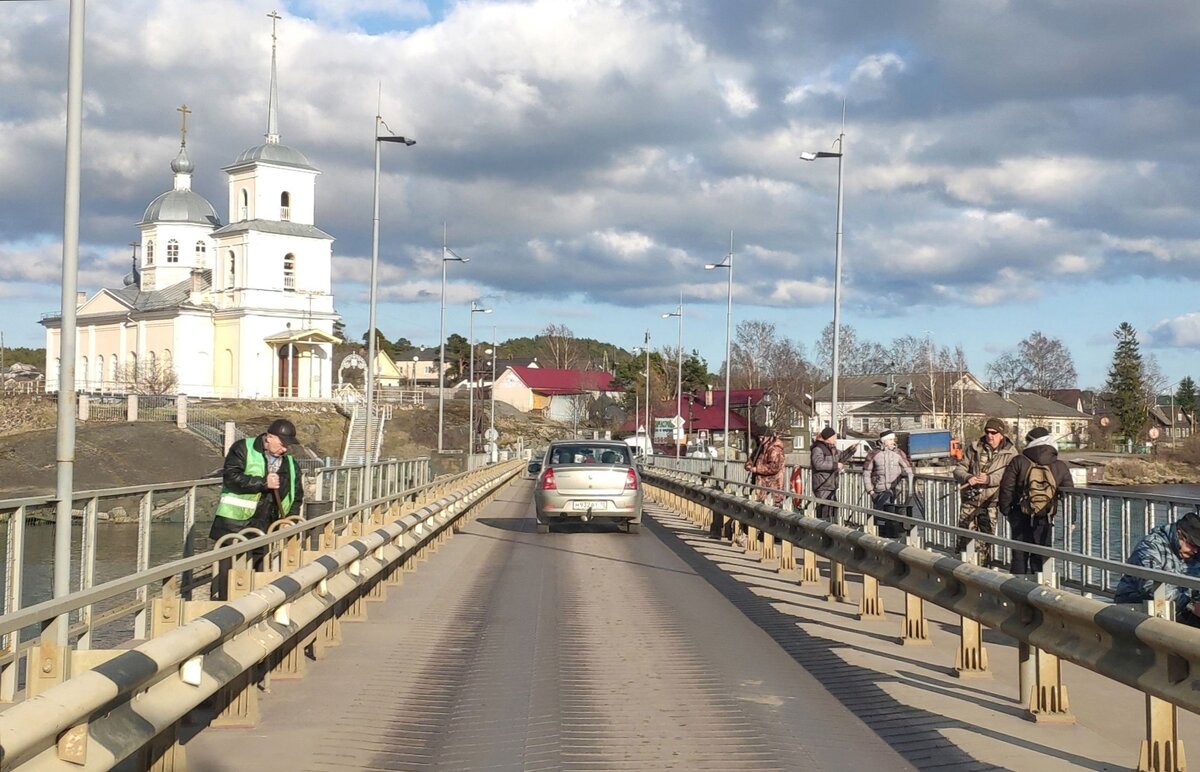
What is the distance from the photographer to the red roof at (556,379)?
156 meters

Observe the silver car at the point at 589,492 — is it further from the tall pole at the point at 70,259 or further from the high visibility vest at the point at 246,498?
the tall pole at the point at 70,259

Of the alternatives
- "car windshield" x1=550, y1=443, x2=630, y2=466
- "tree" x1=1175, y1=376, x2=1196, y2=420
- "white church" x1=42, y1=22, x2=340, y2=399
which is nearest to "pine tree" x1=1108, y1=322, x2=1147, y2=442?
"tree" x1=1175, y1=376, x2=1196, y2=420

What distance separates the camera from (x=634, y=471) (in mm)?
24609

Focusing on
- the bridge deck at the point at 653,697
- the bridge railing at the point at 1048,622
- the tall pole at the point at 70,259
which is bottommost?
the bridge deck at the point at 653,697

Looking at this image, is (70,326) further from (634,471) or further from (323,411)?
(323,411)

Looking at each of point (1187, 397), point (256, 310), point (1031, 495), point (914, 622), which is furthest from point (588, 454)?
point (1187, 397)

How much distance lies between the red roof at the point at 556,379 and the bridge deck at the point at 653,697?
459 ft

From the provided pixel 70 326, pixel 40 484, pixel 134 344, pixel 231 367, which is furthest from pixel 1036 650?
pixel 134 344

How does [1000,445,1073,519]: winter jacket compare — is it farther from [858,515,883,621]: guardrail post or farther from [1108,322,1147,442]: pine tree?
[1108,322,1147,442]: pine tree

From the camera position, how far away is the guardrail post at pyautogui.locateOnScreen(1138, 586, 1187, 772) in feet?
21.9

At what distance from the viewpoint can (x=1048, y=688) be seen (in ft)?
27.1

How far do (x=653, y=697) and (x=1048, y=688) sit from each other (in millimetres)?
2432

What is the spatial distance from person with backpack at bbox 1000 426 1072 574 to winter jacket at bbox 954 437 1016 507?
4.42 ft

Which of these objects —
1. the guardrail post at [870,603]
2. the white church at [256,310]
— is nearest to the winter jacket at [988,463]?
the guardrail post at [870,603]
